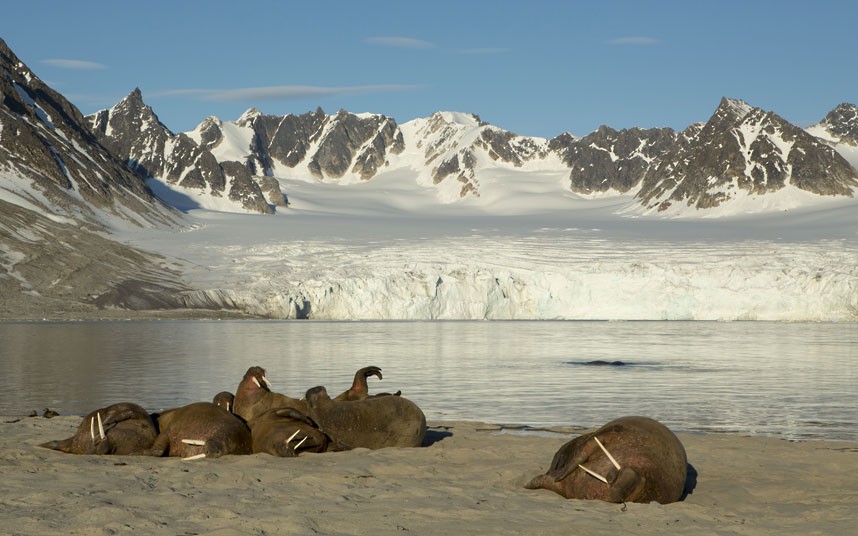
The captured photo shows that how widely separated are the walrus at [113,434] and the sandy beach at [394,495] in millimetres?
243

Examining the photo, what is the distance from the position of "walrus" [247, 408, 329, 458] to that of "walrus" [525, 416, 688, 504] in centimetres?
397

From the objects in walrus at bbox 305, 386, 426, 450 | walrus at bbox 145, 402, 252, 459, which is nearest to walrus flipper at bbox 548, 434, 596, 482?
walrus at bbox 305, 386, 426, 450

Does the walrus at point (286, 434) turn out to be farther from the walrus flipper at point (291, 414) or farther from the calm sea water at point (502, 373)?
the calm sea water at point (502, 373)

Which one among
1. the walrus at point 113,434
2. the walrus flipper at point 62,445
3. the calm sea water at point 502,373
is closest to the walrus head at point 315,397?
the walrus at point 113,434

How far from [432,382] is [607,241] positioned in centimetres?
7432

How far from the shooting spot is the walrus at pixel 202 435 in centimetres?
1273

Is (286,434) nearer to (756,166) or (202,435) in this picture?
(202,435)

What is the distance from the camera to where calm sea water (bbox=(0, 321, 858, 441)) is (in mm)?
20297

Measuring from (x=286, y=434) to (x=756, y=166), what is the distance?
18377cm

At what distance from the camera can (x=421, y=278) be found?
271 ft

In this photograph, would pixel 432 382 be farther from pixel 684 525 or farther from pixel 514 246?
pixel 514 246

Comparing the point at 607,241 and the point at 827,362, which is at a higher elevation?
the point at 607,241

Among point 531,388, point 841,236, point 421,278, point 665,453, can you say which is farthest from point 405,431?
point 841,236

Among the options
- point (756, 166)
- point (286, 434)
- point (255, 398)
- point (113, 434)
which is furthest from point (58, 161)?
point (286, 434)
